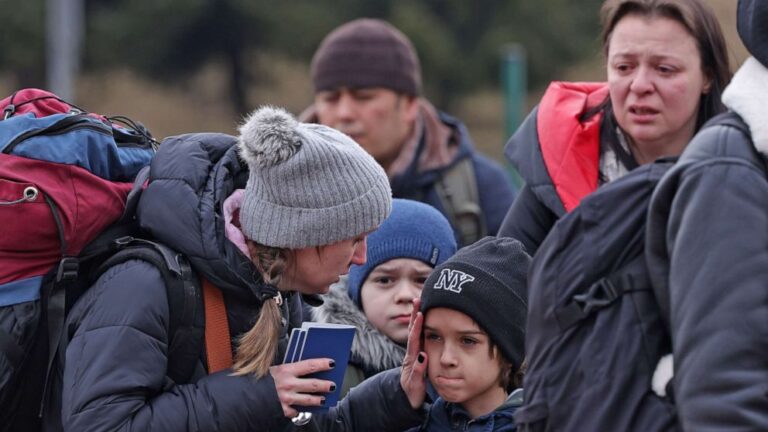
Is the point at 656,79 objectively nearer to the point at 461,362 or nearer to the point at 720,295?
the point at 461,362

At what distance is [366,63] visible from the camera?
18.3ft

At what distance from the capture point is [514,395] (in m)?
3.29

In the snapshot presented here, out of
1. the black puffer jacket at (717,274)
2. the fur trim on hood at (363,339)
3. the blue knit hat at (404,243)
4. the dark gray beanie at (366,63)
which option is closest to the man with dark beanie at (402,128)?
the dark gray beanie at (366,63)

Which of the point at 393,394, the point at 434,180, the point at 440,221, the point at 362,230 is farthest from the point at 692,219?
the point at 434,180

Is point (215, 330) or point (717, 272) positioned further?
point (215, 330)

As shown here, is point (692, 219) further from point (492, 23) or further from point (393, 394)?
point (492, 23)

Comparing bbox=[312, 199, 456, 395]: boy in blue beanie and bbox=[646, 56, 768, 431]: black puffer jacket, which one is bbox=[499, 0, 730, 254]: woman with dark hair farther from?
bbox=[646, 56, 768, 431]: black puffer jacket

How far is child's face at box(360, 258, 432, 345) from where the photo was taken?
386cm

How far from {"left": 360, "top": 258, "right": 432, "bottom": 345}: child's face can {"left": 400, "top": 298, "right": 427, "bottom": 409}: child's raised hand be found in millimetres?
539

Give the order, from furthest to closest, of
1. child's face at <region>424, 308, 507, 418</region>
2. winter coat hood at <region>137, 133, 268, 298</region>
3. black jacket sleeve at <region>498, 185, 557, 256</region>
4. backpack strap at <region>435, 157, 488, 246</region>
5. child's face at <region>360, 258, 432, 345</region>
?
backpack strap at <region>435, 157, 488, 246</region> → child's face at <region>360, 258, 432, 345</region> → black jacket sleeve at <region>498, 185, 557, 256</region> → child's face at <region>424, 308, 507, 418</region> → winter coat hood at <region>137, 133, 268, 298</region>

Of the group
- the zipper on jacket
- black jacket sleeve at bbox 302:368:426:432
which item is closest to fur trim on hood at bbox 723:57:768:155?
black jacket sleeve at bbox 302:368:426:432

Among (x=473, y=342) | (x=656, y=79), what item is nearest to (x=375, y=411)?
(x=473, y=342)

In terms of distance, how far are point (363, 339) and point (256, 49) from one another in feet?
59.9

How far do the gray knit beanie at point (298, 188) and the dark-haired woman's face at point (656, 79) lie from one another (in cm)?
82
